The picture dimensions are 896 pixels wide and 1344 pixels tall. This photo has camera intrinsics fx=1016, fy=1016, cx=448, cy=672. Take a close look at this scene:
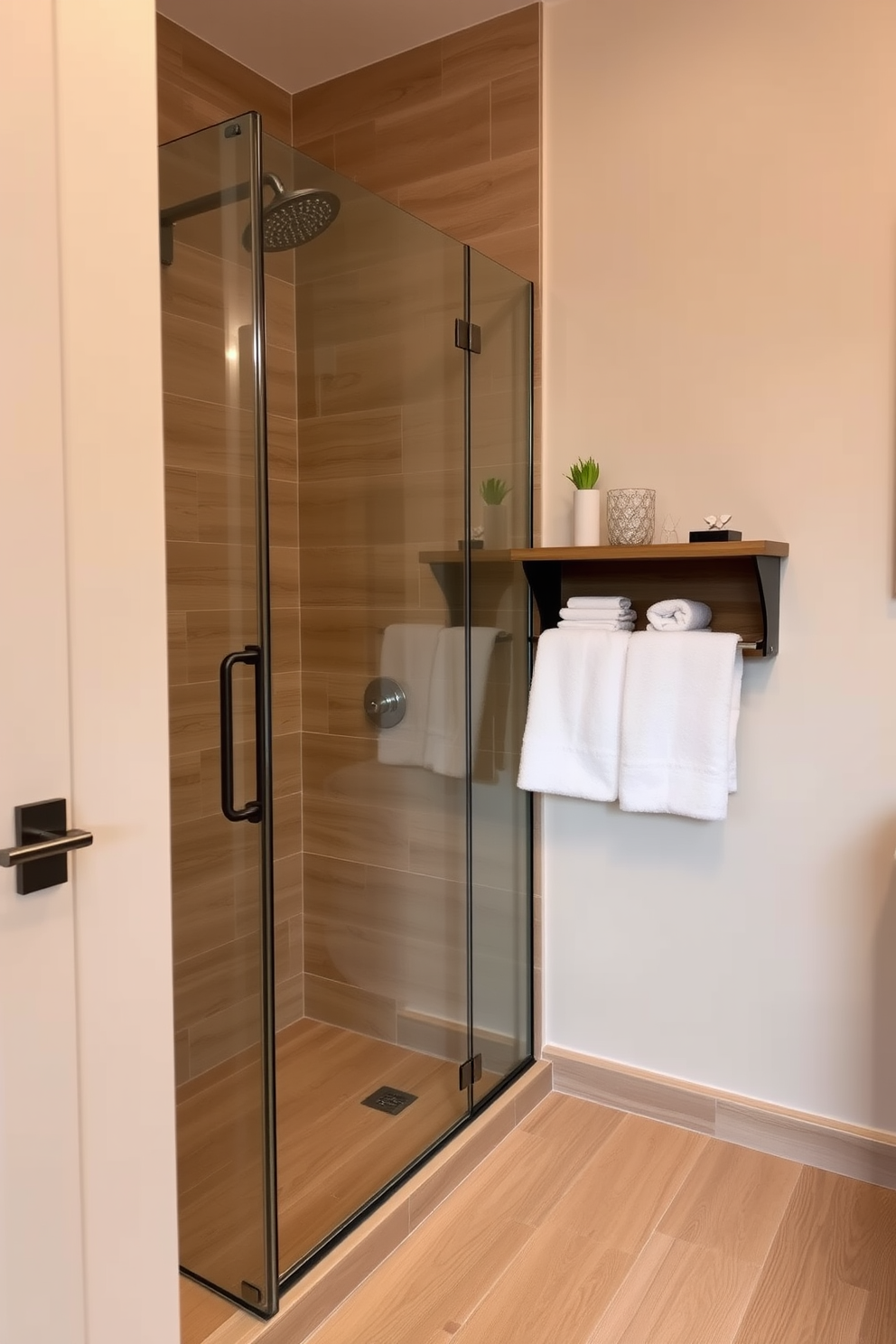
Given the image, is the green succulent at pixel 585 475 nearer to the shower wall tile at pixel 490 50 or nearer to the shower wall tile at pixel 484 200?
the shower wall tile at pixel 484 200

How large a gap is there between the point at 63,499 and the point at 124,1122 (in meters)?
0.76

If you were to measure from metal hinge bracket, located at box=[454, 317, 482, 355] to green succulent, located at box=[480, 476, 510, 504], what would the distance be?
27 cm

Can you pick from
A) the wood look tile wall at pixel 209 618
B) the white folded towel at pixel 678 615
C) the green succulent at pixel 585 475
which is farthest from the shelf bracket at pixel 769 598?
the wood look tile wall at pixel 209 618

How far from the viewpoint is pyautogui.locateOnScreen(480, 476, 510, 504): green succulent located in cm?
218

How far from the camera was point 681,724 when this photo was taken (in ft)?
6.73

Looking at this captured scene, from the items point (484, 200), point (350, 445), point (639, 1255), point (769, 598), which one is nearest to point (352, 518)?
point (350, 445)

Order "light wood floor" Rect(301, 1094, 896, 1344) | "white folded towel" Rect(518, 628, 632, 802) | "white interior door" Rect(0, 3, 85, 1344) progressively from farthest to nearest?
1. "white folded towel" Rect(518, 628, 632, 802)
2. "light wood floor" Rect(301, 1094, 896, 1344)
3. "white interior door" Rect(0, 3, 85, 1344)

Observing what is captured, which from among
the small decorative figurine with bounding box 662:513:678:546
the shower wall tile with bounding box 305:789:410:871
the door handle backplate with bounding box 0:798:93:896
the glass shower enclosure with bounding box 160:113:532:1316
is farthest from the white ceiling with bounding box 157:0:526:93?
the door handle backplate with bounding box 0:798:93:896

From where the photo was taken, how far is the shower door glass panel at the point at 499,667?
2.17 metres

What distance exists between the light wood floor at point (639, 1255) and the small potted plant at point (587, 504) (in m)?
1.31

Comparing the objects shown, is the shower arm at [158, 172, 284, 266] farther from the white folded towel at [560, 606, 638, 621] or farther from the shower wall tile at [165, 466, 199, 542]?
the white folded towel at [560, 606, 638, 621]

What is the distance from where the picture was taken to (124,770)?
4.03 ft

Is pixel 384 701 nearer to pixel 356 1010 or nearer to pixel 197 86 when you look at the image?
pixel 356 1010

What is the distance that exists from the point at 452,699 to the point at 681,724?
0.47 m
